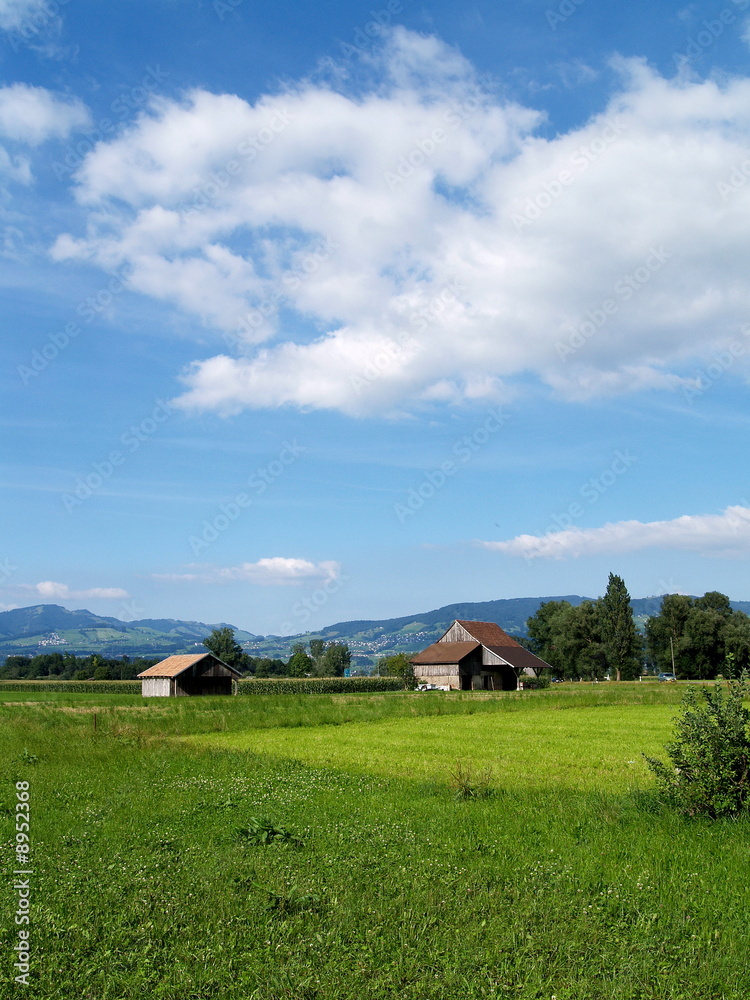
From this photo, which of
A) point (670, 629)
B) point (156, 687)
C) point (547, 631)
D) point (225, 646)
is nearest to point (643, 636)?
point (670, 629)

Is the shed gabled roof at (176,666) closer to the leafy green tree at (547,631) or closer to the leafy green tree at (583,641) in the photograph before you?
the leafy green tree at (583,641)

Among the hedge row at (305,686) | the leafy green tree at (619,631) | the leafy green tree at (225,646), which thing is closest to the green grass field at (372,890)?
the hedge row at (305,686)

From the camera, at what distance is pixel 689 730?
11570 millimetres

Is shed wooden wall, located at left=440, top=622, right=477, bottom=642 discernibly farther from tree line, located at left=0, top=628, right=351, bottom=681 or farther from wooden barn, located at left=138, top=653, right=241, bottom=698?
tree line, located at left=0, top=628, right=351, bottom=681

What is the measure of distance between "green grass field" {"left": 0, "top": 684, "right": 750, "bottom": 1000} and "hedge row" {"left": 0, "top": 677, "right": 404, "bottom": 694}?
236ft

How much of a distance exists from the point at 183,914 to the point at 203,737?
24.3 metres

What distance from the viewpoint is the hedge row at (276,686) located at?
8781 centimetres

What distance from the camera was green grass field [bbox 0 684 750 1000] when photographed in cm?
645

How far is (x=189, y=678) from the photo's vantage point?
88.3m

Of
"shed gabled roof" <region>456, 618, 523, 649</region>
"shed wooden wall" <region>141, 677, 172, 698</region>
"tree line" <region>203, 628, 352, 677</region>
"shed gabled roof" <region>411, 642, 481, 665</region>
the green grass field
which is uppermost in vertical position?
the green grass field

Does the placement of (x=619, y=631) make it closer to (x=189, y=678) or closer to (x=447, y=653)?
(x=447, y=653)

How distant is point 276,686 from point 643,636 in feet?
195

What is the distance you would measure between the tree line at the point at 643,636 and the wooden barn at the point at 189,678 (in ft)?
177

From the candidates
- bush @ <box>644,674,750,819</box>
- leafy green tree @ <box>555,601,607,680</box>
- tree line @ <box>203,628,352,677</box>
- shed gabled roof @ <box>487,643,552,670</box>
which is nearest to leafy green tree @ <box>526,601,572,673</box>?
leafy green tree @ <box>555,601,607,680</box>
